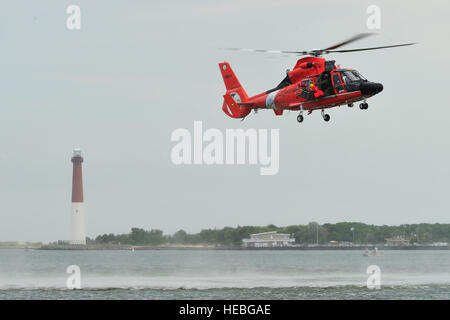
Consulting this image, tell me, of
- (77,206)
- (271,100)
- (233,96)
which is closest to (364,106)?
(271,100)

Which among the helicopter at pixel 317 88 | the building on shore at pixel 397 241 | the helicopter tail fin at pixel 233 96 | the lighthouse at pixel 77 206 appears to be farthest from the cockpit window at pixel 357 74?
the building on shore at pixel 397 241

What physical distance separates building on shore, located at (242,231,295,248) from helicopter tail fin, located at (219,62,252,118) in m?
102

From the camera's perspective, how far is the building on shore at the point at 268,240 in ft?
497

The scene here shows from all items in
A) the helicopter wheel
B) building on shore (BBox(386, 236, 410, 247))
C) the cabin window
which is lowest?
building on shore (BBox(386, 236, 410, 247))

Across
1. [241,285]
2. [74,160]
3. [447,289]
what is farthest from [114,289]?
[74,160]

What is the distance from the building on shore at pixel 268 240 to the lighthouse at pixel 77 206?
28.6 meters

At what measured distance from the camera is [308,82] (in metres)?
39.0

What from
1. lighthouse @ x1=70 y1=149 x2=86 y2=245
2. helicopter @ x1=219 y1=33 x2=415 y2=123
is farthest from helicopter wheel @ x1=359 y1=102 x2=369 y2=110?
lighthouse @ x1=70 y1=149 x2=86 y2=245

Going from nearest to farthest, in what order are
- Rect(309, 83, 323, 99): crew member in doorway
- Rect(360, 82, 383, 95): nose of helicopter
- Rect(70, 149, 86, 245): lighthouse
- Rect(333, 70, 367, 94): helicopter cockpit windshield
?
Rect(360, 82, 383, 95): nose of helicopter → Rect(333, 70, 367, 94): helicopter cockpit windshield → Rect(309, 83, 323, 99): crew member in doorway → Rect(70, 149, 86, 245): lighthouse

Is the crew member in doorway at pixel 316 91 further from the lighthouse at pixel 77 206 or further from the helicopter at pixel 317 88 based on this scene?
the lighthouse at pixel 77 206

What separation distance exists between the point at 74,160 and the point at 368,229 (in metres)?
57.9

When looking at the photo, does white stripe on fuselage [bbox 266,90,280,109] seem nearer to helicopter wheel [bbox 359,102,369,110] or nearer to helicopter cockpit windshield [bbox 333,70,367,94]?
helicopter cockpit windshield [bbox 333,70,367,94]

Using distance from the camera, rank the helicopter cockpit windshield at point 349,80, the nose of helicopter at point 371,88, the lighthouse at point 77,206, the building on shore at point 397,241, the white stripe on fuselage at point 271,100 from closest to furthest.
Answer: the nose of helicopter at point 371,88 < the helicopter cockpit windshield at point 349,80 < the white stripe on fuselage at point 271,100 < the lighthouse at point 77,206 < the building on shore at point 397,241

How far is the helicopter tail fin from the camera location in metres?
45.0
